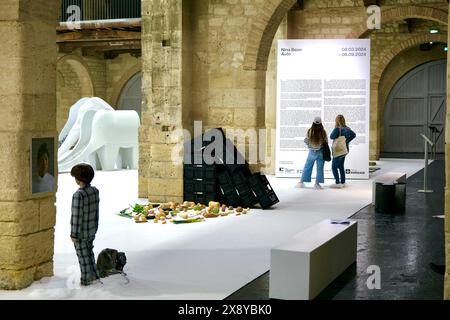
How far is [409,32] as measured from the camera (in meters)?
19.5

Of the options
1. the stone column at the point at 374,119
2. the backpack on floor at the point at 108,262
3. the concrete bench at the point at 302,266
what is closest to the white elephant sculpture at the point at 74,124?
the stone column at the point at 374,119

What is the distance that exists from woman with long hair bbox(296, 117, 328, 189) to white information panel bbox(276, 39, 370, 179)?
1.16 m

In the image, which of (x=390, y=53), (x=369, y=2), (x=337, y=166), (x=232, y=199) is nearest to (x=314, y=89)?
(x=337, y=166)

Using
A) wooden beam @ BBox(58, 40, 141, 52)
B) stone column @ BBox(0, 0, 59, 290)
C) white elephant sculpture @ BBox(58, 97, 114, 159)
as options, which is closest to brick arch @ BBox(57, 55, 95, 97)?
wooden beam @ BBox(58, 40, 141, 52)

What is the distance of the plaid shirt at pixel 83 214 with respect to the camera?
507cm

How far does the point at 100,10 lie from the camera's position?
717 inches

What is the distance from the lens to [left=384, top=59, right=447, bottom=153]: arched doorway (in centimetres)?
2291

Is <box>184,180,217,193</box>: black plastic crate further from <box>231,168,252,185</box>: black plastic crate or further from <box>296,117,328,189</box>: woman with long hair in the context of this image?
<box>296,117,328,189</box>: woman with long hair

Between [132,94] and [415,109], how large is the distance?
9.44m

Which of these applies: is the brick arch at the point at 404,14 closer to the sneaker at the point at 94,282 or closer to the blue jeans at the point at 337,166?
the blue jeans at the point at 337,166

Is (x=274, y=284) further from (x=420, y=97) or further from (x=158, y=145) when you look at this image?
(x=420, y=97)

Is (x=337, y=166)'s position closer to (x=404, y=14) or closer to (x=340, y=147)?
(x=340, y=147)

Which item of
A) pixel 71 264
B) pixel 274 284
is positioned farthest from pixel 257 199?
pixel 274 284
